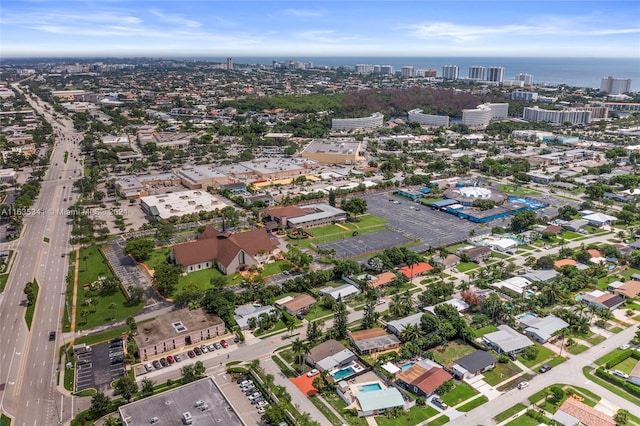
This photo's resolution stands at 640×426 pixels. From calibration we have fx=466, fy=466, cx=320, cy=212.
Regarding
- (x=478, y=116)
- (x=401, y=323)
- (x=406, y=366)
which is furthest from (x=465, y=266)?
(x=478, y=116)

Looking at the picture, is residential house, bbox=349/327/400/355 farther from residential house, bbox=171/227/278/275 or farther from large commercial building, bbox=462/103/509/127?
large commercial building, bbox=462/103/509/127

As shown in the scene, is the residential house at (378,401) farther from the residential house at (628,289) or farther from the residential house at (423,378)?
the residential house at (628,289)

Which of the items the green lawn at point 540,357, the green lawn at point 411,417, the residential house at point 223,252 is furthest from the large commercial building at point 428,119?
the green lawn at point 411,417

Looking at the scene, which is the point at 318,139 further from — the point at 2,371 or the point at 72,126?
the point at 2,371

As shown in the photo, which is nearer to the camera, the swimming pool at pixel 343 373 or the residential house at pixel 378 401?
the residential house at pixel 378 401

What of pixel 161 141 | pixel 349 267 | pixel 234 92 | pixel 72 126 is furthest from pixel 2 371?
pixel 234 92

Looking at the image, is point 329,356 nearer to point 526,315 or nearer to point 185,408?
point 185,408

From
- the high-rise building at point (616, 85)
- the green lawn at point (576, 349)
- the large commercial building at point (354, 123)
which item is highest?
the high-rise building at point (616, 85)

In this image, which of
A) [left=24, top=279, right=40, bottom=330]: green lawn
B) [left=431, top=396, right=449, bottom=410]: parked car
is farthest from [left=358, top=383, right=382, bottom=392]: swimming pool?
[left=24, top=279, right=40, bottom=330]: green lawn
